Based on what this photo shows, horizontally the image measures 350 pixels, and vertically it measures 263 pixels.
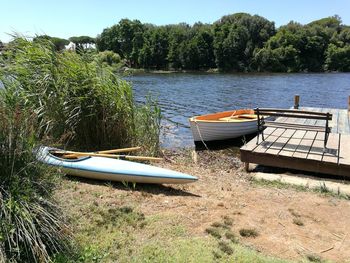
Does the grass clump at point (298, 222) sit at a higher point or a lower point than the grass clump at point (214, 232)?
lower

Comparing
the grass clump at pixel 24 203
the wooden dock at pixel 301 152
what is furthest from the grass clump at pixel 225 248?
the wooden dock at pixel 301 152

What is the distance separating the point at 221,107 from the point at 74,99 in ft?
60.2

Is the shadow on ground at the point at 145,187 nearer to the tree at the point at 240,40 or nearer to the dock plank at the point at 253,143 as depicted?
the dock plank at the point at 253,143

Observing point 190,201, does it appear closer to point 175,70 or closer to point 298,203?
point 298,203

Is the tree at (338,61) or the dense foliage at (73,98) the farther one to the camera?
the tree at (338,61)

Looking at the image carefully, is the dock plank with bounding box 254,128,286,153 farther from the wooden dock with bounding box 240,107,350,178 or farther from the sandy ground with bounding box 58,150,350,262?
the sandy ground with bounding box 58,150,350,262

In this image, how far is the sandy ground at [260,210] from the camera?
3936mm

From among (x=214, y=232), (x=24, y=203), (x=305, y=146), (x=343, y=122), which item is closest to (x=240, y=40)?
(x=343, y=122)

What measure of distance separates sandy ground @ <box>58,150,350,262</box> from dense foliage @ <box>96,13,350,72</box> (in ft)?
246

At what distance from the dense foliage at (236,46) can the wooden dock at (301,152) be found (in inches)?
2811

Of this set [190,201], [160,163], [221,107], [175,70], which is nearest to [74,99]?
[160,163]

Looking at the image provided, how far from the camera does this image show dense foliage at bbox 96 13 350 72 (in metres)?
79.4

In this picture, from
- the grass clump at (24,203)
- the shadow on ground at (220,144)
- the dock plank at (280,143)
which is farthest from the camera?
the shadow on ground at (220,144)

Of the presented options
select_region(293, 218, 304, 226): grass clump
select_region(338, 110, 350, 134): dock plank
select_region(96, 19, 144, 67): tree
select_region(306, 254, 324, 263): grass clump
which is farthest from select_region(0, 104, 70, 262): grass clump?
select_region(96, 19, 144, 67): tree
